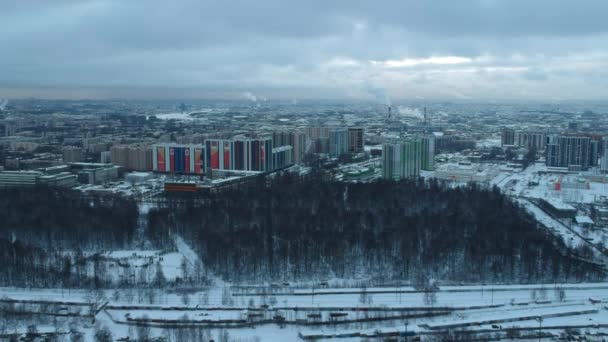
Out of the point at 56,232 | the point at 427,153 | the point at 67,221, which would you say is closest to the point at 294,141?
the point at 427,153

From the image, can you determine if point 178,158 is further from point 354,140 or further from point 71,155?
point 354,140

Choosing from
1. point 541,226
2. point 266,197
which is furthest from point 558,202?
point 266,197

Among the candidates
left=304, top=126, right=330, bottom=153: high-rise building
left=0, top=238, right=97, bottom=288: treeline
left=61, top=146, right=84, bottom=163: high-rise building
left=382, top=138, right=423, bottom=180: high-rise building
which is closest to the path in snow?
left=0, top=238, right=97, bottom=288: treeline

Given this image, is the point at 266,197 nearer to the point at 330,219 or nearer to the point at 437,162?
the point at 330,219

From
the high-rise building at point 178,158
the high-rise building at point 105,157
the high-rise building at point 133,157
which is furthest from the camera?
the high-rise building at point 105,157

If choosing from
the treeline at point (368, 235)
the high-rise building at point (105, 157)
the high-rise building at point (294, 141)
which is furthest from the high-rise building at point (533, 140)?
the high-rise building at point (105, 157)

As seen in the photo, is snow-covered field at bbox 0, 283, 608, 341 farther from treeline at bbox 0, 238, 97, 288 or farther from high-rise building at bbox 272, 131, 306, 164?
high-rise building at bbox 272, 131, 306, 164

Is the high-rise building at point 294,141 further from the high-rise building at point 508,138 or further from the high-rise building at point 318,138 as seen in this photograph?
the high-rise building at point 508,138
